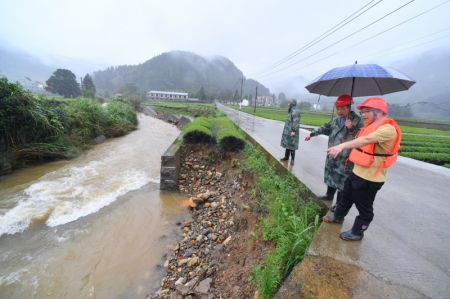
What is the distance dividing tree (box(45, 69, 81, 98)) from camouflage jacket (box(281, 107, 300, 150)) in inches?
2707

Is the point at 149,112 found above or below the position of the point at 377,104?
below

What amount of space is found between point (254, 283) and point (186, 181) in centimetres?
525

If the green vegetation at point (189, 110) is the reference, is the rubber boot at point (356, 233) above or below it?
below

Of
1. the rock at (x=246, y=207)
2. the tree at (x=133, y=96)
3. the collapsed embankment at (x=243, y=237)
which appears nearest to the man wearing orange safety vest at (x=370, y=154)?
the collapsed embankment at (x=243, y=237)

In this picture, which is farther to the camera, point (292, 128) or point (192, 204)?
point (192, 204)

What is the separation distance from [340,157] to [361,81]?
4.58 ft

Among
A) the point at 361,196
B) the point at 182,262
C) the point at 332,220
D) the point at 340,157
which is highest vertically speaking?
the point at 340,157

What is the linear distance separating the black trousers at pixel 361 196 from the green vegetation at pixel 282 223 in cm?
53

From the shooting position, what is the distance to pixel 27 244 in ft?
14.6

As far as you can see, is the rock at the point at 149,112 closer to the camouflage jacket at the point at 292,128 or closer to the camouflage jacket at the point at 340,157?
the camouflage jacket at the point at 292,128

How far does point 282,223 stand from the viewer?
10.8 feet

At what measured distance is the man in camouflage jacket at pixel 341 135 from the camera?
10.3ft

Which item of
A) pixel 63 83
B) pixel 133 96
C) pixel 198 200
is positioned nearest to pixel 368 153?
pixel 198 200

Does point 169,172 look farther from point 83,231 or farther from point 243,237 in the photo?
point 243,237
